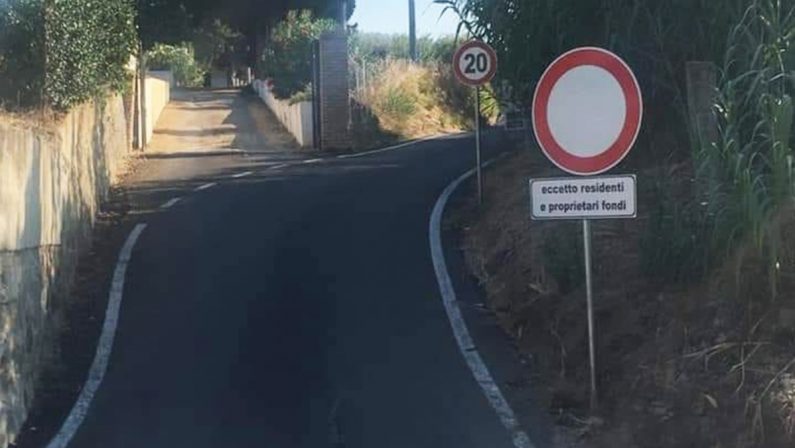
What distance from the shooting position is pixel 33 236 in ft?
34.1

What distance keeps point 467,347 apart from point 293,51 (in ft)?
91.8

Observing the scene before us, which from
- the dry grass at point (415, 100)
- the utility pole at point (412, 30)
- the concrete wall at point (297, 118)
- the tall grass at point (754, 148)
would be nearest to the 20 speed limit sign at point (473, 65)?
the tall grass at point (754, 148)

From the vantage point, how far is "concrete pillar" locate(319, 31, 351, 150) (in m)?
28.4

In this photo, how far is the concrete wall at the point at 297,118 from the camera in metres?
29.6

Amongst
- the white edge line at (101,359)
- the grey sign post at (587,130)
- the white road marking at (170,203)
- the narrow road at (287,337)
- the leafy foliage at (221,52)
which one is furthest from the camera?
the leafy foliage at (221,52)

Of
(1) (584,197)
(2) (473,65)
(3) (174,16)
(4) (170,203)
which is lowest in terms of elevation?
(4) (170,203)

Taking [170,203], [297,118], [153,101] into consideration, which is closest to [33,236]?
[170,203]

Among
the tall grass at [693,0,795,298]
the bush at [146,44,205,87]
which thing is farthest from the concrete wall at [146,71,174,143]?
the tall grass at [693,0,795,298]

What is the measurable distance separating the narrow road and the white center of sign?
1.97 m

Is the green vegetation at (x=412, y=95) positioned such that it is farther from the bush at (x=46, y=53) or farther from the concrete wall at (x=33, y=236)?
the concrete wall at (x=33, y=236)

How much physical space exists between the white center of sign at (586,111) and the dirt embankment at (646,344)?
125 centimetres

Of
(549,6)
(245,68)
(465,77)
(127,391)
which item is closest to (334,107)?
(465,77)

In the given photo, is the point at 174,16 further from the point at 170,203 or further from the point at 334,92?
the point at 170,203

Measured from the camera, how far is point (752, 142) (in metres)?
8.30
